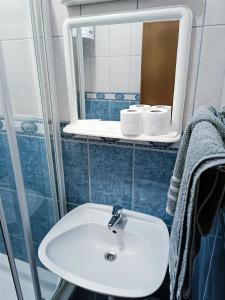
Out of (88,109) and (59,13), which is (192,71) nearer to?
(88,109)

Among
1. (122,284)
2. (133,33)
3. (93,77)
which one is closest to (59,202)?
(122,284)

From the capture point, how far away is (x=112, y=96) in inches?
39.5

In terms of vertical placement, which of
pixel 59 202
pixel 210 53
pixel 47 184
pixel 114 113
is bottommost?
pixel 59 202

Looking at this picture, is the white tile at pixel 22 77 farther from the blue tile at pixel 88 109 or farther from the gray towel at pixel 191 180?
the gray towel at pixel 191 180

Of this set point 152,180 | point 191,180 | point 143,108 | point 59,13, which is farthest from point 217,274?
point 59,13

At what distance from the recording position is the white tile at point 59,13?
0.93 meters

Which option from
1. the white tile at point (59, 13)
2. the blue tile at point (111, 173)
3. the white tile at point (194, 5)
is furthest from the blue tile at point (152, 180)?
the white tile at point (59, 13)

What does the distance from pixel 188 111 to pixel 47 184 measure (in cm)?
80

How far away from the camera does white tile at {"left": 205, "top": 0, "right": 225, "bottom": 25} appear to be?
75cm

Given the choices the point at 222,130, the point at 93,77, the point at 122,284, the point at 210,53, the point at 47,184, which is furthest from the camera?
the point at 47,184

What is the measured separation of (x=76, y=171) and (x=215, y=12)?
91 centimetres

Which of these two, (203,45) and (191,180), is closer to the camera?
(191,180)

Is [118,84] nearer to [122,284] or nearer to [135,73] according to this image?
[135,73]

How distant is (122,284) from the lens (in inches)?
35.9
